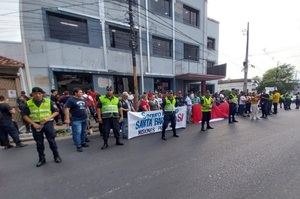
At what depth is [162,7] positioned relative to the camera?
14.7 m

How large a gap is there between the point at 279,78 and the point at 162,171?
54.5 meters

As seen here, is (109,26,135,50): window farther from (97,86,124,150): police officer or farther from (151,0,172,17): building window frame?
(97,86,124,150): police officer

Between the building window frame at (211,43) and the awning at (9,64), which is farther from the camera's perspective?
the building window frame at (211,43)

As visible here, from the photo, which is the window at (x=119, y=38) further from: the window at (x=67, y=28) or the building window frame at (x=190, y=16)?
the building window frame at (x=190, y=16)

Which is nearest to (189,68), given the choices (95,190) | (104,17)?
(104,17)

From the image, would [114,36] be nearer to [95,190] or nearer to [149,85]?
[149,85]

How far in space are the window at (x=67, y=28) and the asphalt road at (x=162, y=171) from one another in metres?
7.15

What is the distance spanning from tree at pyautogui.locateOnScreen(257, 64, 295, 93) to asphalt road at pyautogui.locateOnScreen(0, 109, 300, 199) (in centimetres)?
4595

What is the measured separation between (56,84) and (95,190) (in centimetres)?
867

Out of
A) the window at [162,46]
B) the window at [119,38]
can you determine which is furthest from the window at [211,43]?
the window at [119,38]

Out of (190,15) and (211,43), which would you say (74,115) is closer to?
(190,15)

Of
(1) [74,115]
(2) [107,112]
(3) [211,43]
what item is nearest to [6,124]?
(1) [74,115]

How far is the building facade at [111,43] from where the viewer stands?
9164mm

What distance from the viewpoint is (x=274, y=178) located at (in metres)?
3.06
